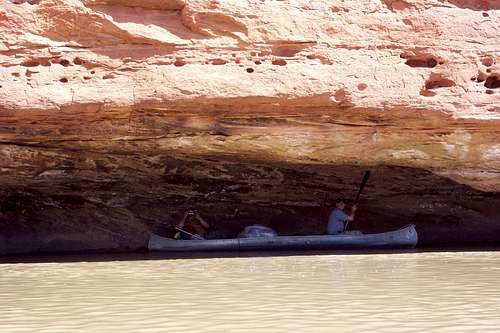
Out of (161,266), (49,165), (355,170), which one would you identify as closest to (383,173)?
(355,170)

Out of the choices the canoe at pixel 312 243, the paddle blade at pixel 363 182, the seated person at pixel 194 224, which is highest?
the paddle blade at pixel 363 182

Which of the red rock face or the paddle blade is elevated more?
the red rock face

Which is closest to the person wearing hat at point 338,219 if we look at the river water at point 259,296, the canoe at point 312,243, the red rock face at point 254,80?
the canoe at point 312,243

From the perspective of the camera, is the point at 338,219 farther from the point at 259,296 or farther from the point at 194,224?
the point at 259,296

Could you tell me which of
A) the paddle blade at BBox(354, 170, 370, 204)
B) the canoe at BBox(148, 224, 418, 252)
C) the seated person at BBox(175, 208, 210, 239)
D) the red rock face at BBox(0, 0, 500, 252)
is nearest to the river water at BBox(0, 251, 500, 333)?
the red rock face at BBox(0, 0, 500, 252)

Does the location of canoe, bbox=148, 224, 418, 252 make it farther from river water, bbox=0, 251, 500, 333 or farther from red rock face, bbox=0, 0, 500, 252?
river water, bbox=0, 251, 500, 333

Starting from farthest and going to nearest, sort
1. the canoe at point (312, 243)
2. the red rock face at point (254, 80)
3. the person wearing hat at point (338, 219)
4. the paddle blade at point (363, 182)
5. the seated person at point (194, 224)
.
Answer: the seated person at point (194, 224)
the person wearing hat at point (338, 219)
the canoe at point (312, 243)
the paddle blade at point (363, 182)
the red rock face at point (254, 80)

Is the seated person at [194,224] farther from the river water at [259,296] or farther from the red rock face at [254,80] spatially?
the river water at [259,296]

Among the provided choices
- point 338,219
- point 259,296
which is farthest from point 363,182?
point 259,296

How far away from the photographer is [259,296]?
5559mm

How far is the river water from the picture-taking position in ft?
14.2

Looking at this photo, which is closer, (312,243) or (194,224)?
(312,243)

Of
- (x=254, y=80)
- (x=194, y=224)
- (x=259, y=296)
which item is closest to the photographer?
(x=259, y=296)

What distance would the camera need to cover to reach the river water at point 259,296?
432 centimetres
